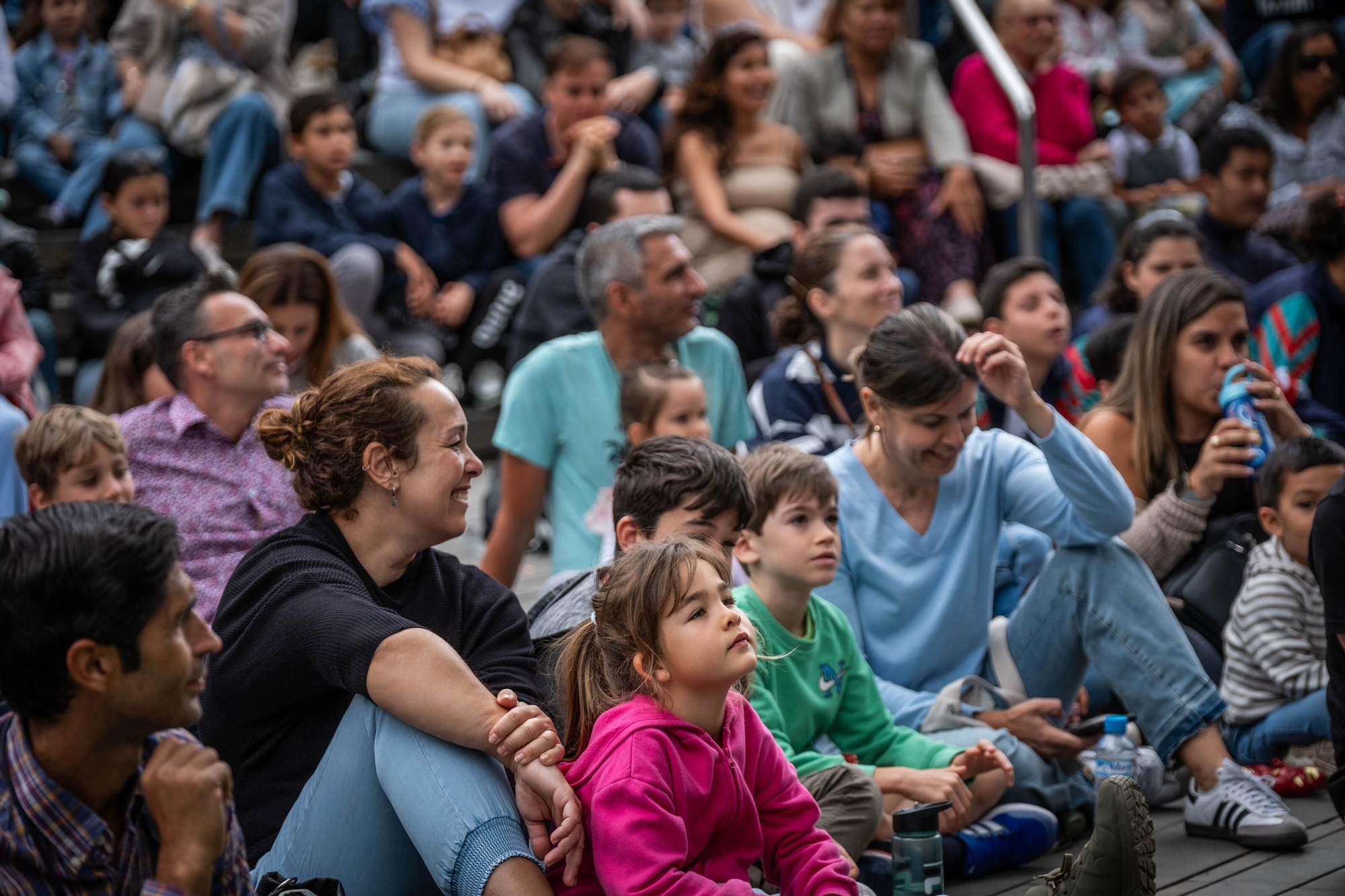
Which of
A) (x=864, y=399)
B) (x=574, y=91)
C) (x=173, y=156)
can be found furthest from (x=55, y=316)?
(x=864, y=399)

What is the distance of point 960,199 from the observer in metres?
7.04

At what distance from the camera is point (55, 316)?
7.07m

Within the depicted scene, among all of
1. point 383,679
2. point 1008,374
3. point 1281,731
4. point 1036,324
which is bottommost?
point 1281,731

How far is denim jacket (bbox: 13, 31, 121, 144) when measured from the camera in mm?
7547

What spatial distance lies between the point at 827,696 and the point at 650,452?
0.67m

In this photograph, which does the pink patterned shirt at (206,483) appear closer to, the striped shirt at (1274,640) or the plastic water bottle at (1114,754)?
the plastic water bottle at (1114,754)

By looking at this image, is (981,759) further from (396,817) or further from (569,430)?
(569,430)

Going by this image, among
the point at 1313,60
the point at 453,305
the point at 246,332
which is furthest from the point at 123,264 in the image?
the point at 1313,60

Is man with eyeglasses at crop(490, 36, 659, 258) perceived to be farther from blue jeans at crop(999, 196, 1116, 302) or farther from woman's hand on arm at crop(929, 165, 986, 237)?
blue jeans at crop(999, 196, 1116, 302)

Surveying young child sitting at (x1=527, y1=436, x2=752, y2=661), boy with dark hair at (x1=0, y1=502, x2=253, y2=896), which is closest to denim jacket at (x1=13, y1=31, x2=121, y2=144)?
young child sitting at (x1=527, y1=436, x2=752, y2=661)

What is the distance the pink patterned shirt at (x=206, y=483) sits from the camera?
4039 millimetres

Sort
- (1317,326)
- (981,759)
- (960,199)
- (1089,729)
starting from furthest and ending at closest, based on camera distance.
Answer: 1. (960,199)
2. (1317,326)
3. (1089,729)
4. (981,759)

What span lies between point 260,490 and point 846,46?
4.07 metres

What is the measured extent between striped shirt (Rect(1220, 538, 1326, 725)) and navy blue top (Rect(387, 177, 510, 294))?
3.90 meters
